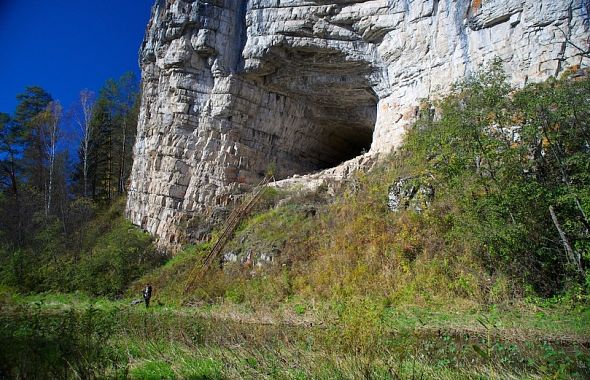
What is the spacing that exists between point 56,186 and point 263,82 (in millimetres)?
16611

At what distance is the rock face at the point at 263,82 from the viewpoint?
52.1ft

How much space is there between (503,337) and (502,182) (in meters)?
3.86

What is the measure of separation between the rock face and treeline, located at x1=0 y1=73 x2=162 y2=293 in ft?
12.0

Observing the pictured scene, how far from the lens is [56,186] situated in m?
24.8

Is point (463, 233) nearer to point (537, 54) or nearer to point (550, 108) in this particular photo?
point (550, 108)

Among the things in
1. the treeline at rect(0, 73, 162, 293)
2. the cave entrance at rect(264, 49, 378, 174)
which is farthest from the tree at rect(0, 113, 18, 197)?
the cave entrance at rect(264, 49, 378, 174)

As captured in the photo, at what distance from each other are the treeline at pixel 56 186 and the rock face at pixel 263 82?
12.0 feet

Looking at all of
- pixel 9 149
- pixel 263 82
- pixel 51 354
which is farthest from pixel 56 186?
pixel 51 354

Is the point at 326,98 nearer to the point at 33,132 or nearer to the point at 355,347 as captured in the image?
the point at 355,347

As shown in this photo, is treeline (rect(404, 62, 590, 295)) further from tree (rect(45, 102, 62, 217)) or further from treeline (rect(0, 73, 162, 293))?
tree (rect(45, 102, 62, 217))

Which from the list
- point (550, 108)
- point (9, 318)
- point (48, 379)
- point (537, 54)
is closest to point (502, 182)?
point (550, 108)

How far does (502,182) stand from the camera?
789 centimetres

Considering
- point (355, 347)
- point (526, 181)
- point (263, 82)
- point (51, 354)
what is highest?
point (263, 82)

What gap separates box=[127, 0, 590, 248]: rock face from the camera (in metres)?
15.9
